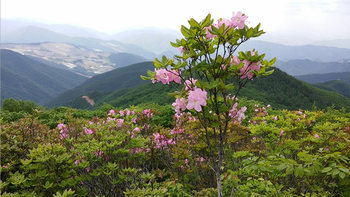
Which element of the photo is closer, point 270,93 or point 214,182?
point 214,182

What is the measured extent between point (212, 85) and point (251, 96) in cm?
4323

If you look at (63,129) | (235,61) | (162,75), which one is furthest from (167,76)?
(63,129)

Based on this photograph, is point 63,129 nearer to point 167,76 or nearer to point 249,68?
point 167,76

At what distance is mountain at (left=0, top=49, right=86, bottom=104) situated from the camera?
440 feet

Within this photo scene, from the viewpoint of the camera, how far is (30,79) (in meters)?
157

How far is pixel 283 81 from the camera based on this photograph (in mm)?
52312

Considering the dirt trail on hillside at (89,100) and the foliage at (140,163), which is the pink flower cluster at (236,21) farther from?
the dirt trail on hillside at (89,100)

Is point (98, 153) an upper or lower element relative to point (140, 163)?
upper

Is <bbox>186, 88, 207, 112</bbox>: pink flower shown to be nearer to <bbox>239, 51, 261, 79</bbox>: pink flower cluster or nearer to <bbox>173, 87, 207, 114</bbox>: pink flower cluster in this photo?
<bbox>173, 87, 207, 114</bbox>: pink flower cluster

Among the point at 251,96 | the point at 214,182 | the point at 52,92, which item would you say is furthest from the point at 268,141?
the point at 52,92

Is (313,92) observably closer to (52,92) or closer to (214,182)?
(214,182)

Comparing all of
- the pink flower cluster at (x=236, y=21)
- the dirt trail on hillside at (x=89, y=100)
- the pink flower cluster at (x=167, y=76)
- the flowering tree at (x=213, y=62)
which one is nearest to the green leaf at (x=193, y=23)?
the flowering tree at (x=213, y=62)

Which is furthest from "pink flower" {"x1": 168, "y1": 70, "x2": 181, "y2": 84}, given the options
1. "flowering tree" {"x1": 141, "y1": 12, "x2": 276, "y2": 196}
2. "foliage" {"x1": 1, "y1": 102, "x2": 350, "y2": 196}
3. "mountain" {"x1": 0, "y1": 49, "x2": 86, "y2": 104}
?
"mountain" {"x1": 0, "y1": 49, "x2": 86, "y2": 104}

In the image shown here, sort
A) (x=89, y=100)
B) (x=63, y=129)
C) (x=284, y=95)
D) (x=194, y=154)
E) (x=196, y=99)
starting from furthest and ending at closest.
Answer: (x=89, y=100) < (x=284, y=95) < (x=194, y=154) < (x=63, y=129) < (x=196, y=99)
